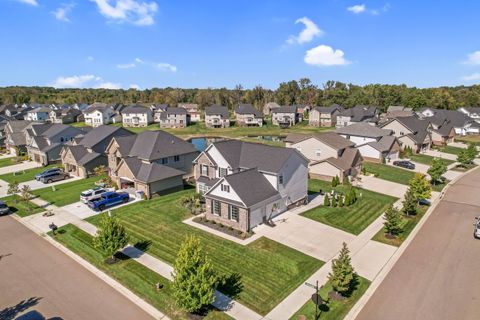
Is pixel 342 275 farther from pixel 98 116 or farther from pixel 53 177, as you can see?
pixel 98 116

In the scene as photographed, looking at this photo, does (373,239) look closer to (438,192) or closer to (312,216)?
(312,216)

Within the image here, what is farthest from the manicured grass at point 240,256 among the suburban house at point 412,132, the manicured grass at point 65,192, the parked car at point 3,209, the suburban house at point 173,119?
the suburban house at point 173,119

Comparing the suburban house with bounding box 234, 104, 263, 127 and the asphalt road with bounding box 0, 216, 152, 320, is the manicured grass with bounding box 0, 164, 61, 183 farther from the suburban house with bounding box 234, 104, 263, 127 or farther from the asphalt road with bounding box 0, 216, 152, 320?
the suburban house with bounding box 234, 104, 263, 127

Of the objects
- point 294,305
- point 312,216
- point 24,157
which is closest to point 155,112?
point 24,157

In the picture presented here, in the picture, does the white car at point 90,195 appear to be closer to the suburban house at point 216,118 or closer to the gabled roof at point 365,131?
the gabled roof at point 365,131

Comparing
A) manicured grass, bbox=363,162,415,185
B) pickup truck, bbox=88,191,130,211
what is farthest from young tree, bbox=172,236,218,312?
manicured grass, bbox=363,162,415,185

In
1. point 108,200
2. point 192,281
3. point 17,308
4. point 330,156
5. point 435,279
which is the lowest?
point 17,308

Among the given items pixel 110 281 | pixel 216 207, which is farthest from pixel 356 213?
pixel 110 281
